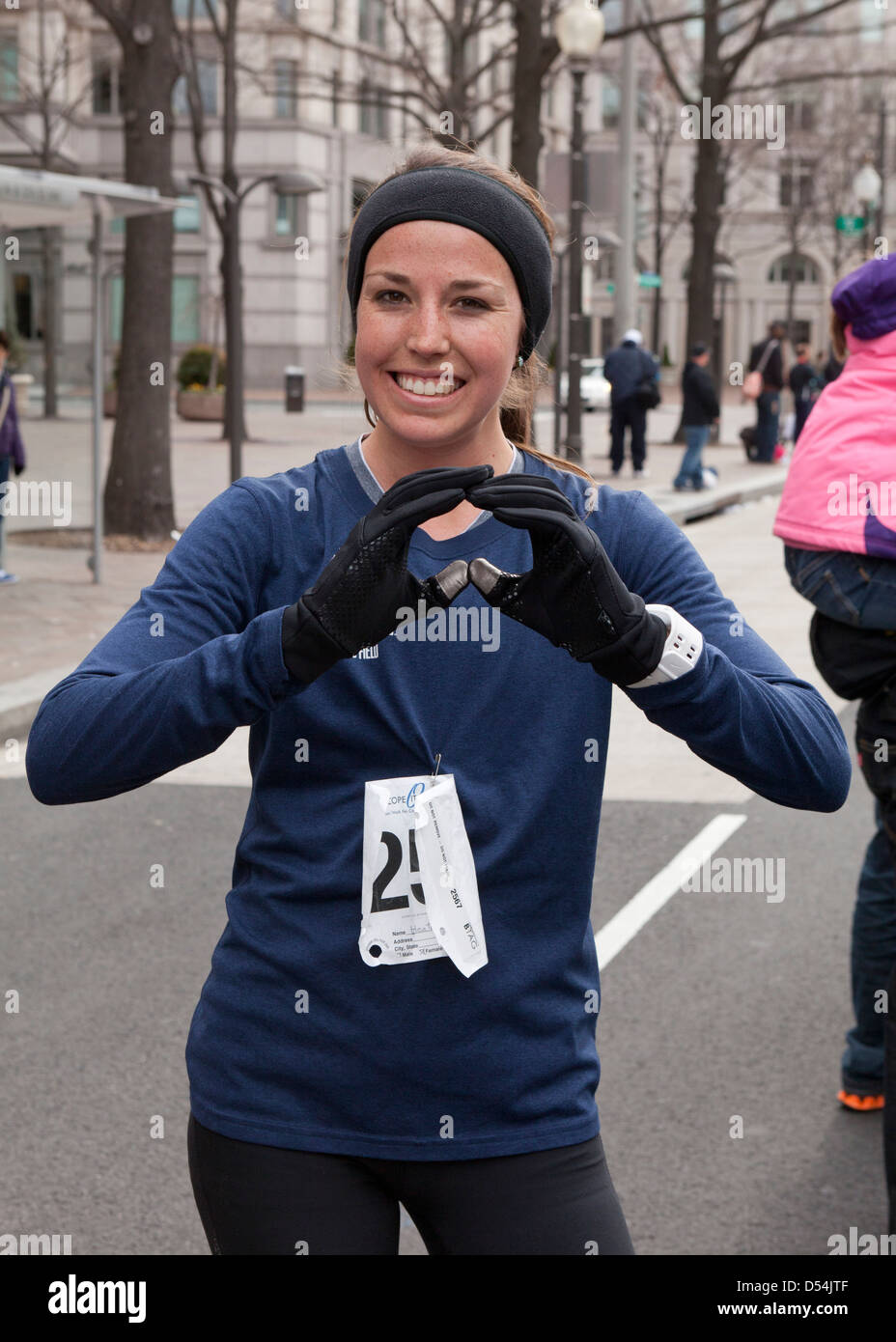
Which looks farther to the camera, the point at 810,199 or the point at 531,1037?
the point at 810,199

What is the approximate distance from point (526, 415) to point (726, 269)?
113 feet

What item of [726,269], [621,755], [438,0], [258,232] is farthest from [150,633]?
[438,0]

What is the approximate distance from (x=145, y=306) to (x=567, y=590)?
1419cm

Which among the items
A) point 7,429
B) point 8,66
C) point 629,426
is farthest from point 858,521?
point 8,66

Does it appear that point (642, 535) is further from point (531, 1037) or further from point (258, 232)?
point (258, 232)

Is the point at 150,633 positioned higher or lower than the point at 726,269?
lower

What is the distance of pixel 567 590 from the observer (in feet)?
6.15

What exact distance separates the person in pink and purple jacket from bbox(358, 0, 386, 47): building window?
5161 centimetres

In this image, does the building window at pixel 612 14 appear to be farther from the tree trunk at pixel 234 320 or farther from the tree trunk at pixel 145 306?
the tree trunk at pixel 145 306

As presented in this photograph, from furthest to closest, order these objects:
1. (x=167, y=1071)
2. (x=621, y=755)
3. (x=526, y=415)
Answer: (x=621, y=755), (x=167, y=1071), (x=526, y=415)

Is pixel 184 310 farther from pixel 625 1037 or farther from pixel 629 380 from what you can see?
pixel 625 1037

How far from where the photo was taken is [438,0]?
53875 millimetres

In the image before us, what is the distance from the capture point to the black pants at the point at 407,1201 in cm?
201

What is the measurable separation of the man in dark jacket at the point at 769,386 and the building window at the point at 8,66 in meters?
23.7
